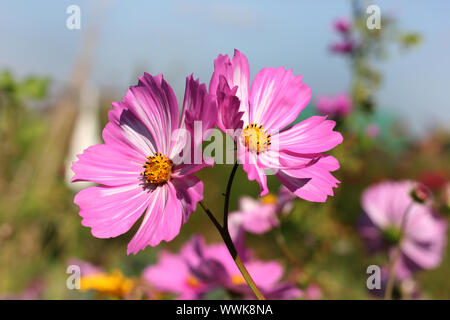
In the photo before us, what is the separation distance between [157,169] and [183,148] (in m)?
0.03

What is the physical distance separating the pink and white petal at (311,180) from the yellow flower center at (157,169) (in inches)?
3.7

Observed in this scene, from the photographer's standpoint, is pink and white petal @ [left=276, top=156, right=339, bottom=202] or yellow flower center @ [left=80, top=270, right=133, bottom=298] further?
yellow flower center @ [left=80, top=270, right=133, bottom=298]

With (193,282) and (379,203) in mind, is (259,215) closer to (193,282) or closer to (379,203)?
(193,282)

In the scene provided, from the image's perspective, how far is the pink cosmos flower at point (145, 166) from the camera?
32cm

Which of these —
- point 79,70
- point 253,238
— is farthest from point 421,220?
point 253,238

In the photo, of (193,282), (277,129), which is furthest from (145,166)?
(193,282)

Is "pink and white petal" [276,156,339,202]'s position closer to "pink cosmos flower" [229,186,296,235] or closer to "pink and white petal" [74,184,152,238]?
"pink and white petal" [74,184,152,238]

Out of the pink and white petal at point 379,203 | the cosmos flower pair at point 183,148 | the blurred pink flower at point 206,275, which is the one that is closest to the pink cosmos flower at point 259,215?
the blurred pink flower at point 206,275

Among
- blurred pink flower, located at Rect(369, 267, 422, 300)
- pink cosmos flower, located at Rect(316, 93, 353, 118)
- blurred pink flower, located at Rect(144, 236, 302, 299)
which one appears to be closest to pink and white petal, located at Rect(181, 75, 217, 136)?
blurred pink flower, located at Rect(144, 236, 302, 299)

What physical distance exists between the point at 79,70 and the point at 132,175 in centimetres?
180

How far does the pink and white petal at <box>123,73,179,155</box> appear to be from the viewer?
37cm

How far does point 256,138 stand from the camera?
36cm

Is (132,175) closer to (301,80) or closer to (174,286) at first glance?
(301,80)

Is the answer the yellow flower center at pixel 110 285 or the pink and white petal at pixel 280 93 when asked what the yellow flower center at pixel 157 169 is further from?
the yellow flower center at pixel 110 285
